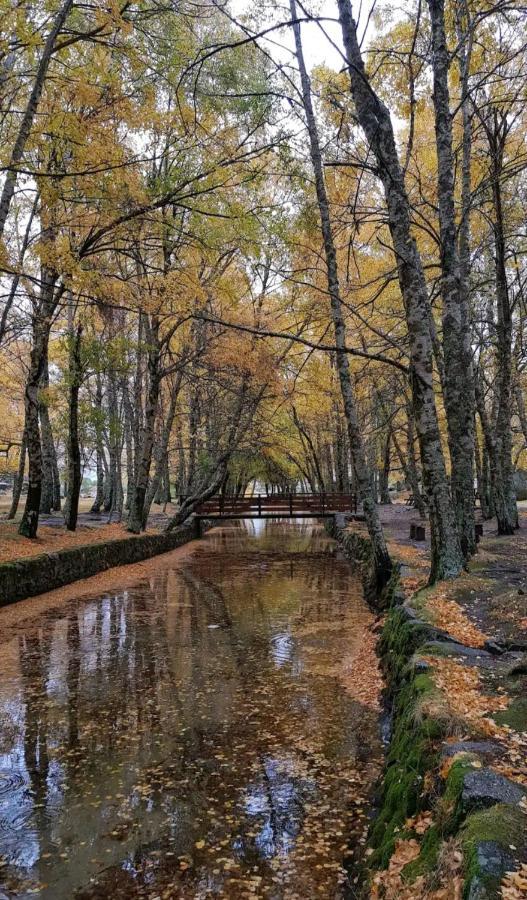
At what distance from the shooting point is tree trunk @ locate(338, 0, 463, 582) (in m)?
7.54

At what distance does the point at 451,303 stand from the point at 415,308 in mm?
A: 1131

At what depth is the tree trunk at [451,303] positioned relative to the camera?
8.02m

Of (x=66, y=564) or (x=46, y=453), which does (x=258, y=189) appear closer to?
(x=66, y=564)

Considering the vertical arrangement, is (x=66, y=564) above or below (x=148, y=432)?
below

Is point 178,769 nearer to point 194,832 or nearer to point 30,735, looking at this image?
point 194,832

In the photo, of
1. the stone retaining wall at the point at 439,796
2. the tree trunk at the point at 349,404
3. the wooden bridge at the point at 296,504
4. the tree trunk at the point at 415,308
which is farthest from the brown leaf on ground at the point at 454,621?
the wooden bridge at the point at 296,504

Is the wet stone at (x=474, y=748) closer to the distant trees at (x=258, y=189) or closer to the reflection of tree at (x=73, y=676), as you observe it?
the reflection of tree at (x=73, y=676)

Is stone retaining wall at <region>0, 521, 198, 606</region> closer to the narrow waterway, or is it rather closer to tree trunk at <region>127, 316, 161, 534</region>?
tree trunk at <region>127, 316, 161, 534</region>

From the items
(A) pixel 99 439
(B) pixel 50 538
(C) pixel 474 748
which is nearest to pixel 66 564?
(B) pixel 50 538

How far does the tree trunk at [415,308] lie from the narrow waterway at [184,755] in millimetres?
2159

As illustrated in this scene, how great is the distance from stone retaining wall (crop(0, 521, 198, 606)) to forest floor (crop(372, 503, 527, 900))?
705 cm

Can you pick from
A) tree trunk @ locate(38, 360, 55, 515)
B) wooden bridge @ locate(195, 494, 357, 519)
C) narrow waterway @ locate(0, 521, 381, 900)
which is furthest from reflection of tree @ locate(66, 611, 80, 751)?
wooden bridge @ locate(195, 494, 357, 519)

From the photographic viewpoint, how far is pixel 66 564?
41.8 feet

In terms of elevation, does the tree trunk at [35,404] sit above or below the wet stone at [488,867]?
above
